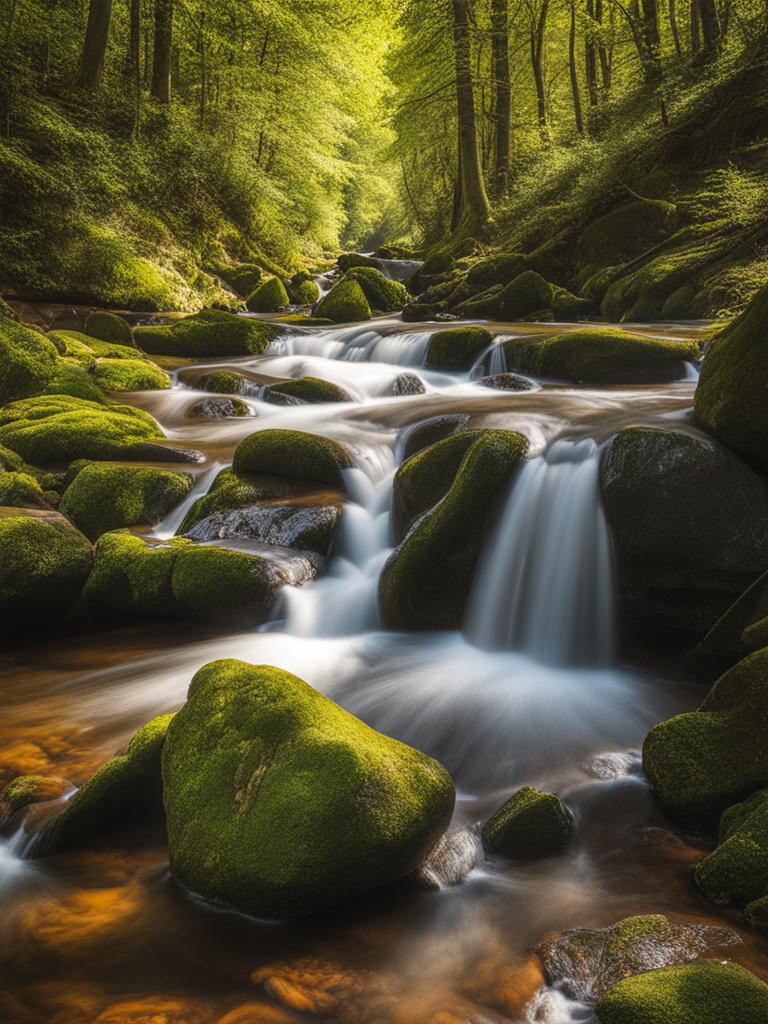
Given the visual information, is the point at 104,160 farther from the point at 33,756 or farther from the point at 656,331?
the point at 33,756

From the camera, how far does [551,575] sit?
5.85 meters

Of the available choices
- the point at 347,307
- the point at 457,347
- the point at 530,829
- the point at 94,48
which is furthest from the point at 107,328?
the point at 530,829

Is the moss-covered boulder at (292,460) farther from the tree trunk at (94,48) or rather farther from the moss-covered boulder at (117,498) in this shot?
the tree trunk at (94,48)

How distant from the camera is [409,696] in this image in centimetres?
509

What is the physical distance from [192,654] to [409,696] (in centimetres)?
173

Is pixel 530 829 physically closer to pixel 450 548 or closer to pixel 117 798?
pixel 117 798

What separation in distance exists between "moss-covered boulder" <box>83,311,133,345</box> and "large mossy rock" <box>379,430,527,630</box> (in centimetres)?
1080

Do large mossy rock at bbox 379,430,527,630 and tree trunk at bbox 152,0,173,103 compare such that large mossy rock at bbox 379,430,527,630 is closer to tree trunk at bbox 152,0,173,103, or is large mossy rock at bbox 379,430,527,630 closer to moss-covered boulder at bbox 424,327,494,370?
moss-covered boulder at bbox 424,327,494,370

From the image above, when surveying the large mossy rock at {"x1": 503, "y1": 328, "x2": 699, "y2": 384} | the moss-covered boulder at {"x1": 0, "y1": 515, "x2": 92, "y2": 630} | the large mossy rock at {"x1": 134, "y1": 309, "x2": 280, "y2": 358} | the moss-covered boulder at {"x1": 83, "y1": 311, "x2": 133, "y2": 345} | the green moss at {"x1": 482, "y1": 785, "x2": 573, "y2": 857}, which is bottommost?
the green moss at {"x1": 482, "y1": 785, "x2": 573, "y2": 857}

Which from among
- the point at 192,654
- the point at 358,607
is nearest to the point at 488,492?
the point at 358,607

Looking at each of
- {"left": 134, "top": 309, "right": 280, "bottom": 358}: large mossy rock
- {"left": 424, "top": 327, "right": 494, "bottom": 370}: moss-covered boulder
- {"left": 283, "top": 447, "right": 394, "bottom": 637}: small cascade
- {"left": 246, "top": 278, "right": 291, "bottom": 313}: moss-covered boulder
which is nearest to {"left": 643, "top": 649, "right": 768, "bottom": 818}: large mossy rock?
{"left": 283, "top": 447, "right": 394, "bottom": 637}: small cascade

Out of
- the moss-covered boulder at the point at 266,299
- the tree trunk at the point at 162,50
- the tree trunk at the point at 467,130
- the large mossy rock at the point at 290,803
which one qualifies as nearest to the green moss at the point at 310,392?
the large mossy rock at the point at 290,803

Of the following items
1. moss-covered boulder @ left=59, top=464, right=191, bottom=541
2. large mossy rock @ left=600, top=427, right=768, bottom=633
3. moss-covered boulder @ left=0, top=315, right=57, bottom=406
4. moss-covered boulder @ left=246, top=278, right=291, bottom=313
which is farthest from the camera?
moss-covered boulder @ left=246, top=278, right=291, bottom=313

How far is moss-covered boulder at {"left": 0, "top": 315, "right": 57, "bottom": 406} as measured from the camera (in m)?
10.4
